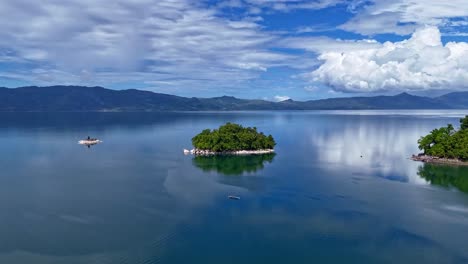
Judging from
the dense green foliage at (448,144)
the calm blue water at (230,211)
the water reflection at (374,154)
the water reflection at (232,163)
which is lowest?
the calm blue water at (230,211)

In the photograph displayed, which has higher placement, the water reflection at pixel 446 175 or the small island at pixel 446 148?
the small island at pixel 446 148

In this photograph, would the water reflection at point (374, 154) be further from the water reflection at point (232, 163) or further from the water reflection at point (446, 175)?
the water reflection at point (232, 163)

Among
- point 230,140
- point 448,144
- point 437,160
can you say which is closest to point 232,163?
point 230,140

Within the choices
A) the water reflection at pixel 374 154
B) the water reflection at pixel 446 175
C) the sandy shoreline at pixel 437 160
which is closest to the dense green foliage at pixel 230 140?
the water reflection at pixel 374 154

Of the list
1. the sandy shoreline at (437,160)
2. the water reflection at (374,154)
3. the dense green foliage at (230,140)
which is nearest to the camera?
the water reflection at (374,154)

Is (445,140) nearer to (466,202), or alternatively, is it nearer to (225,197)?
(466,202)

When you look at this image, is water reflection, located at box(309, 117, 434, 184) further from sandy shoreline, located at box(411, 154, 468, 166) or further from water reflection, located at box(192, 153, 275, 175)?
water reflection, located at box(192, 153, 275, 175)

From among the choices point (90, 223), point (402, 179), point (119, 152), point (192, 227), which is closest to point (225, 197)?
point (192, 227)

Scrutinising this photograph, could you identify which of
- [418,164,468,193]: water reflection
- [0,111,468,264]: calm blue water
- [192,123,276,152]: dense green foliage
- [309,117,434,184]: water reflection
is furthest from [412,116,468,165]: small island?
[192,123,276,152]: dense green foliage
